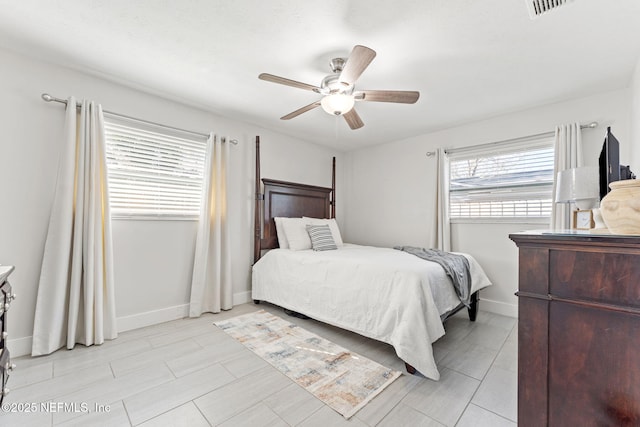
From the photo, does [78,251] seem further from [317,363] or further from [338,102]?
[338,102]

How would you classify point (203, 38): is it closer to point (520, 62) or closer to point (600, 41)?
point (520, 62)

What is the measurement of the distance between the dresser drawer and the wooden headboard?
3219 millimetres

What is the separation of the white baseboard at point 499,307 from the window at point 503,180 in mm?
1049

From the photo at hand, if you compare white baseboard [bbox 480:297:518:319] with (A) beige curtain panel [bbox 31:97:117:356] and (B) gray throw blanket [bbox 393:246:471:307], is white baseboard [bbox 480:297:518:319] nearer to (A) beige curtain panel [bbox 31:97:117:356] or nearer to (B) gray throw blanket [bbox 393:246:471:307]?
(B) gray throw blanket [bbox 393:246:471:307]

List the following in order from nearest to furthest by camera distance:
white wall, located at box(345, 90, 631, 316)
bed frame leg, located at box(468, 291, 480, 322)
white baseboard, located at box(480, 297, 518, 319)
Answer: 1. white wall, located at box(345, 90, 631, 316)
2. bed frame leg, located at box(468, 291, 480, 322)
3. white baseboard, located at box(480, 297, 518, 319)

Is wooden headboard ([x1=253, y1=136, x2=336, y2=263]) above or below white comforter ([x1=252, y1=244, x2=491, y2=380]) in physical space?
above

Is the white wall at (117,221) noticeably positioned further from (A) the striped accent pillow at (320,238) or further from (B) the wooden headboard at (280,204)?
(A) the striped accent pillow at (320,238)

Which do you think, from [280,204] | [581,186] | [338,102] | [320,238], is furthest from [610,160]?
[280,204]

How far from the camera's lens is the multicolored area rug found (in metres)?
1.76

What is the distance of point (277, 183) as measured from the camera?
13.0 ft

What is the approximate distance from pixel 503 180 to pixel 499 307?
155 cm

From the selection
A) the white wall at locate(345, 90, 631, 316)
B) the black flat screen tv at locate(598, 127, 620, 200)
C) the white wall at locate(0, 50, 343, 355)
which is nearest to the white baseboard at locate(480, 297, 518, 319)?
the white wall at locate(345, 90, 631, 316)

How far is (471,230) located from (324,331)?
2.29m

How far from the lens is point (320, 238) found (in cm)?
357
